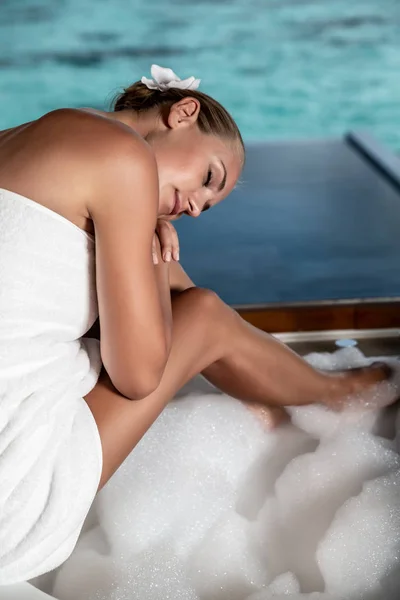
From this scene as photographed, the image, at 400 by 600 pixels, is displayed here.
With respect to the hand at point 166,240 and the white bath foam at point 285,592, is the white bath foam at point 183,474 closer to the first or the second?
the white bath foam at point 285,592

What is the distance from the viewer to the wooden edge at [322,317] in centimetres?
228

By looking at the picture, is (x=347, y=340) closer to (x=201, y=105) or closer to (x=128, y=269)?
(x=201, y=105)

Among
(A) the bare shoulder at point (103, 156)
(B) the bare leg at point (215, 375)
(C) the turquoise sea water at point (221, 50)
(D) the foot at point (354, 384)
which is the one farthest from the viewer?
(C) the turquoise sea water at point (221, 50)

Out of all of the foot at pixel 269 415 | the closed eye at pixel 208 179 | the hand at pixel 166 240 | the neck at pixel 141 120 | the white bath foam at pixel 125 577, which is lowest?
the foot at pixel 269 415

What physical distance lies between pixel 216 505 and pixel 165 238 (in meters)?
0.55

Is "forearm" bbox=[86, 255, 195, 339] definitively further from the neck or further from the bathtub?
the bathtub

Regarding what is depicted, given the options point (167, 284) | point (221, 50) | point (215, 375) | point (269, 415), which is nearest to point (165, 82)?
point (167, 284)

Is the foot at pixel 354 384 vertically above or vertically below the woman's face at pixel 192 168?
below

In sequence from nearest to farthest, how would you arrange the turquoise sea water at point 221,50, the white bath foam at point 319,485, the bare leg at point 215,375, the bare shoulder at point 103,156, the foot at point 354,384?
1. the bare shoulder at point 103,156
2. the bare leg at point 215,375
3. the white bath foam at point 319,485
4. the foot at point 354,384
5. the turquoise sea water at point 221,50

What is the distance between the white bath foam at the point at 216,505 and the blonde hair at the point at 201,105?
647 mm

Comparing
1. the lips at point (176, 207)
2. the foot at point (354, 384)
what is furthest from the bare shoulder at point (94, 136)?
the foot at point (354, 384)

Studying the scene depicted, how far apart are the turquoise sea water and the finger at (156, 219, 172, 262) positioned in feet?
16.4

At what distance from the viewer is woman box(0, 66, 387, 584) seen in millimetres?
1210

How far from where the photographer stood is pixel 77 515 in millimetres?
1286
